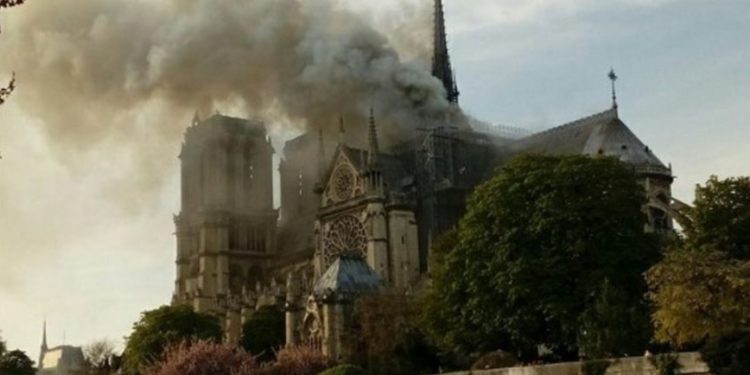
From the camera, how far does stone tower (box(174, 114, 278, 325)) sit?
102 meters

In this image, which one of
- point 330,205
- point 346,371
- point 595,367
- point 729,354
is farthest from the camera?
point 330,205

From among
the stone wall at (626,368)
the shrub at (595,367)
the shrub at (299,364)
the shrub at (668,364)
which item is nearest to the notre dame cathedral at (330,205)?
the shrub at (299,364)

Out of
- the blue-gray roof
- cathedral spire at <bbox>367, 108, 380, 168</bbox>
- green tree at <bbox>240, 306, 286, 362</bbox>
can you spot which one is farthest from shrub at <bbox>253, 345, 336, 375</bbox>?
cathedral spire at <bbox>367, 108, 380, 168</bbox>

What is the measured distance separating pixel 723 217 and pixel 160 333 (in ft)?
130

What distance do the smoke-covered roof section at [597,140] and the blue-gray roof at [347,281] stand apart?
14905 millimetres

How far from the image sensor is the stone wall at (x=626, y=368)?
28312mm

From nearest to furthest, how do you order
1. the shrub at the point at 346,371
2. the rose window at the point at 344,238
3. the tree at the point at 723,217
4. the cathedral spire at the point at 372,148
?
the tree at the point at 723,217 → the shrub at the point at 346,371 → the cathedral spire at the point at 372,148 → the rose window at the point at 344,238

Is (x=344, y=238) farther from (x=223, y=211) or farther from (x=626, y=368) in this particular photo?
(x=626, y=368)

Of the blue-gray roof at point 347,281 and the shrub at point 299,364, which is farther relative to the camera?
the blue-gray roof at point 347,281

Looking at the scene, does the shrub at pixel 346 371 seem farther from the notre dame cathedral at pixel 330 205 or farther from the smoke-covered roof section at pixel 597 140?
the smoke-covered roof section at pixel 597 140

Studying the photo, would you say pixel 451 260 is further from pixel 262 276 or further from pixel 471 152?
pixel 262 276

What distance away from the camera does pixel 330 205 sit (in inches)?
3275

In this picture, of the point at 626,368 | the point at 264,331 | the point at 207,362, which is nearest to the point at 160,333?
the point at 264,331

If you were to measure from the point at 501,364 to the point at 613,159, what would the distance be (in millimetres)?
11869
